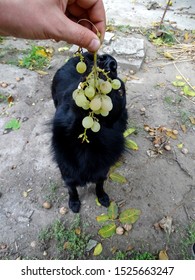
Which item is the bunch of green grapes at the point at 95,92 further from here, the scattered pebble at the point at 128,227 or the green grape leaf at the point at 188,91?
the green grape leaf at the point at 188,91

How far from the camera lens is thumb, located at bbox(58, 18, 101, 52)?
114cm

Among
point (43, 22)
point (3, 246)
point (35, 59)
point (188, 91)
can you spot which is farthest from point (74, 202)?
point (35, 59)

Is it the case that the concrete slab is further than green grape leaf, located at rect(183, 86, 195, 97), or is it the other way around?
the concrete slab

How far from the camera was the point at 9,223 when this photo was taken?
215cm

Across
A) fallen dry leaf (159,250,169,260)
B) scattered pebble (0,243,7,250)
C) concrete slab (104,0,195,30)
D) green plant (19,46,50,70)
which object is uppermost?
concrete slab (104,0,195,30)

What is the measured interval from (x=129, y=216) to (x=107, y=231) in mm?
210

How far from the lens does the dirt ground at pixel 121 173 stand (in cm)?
207

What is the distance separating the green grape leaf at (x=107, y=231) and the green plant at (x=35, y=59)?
7.28 feet

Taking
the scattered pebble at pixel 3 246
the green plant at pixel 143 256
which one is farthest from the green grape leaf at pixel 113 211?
the scattered pebble at pixel 3 246

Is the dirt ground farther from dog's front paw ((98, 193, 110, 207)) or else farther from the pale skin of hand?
the pale skin of hand

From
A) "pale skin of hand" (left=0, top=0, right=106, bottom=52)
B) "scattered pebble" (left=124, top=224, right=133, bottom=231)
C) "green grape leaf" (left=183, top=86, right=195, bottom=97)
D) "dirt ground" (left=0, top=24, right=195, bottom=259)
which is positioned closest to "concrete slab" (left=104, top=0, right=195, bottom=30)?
"dirt ground" (left=0, top=24, right=195, bottom=259)

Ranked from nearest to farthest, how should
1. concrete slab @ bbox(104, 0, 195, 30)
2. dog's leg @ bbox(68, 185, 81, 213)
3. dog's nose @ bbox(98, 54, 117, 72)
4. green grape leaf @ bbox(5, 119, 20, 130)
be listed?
dog's nose @ bbox(98, 54, 117, 72) → dog's leg @ bbox(68, 185, 81, 213) → green grape leaf @ bbox(5, 119, 20, 130) → concrete slab @ bbox(104, 0, 195, 30)

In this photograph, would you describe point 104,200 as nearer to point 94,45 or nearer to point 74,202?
point 74,202

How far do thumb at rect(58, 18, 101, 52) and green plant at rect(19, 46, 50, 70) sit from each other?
96.3 inches
